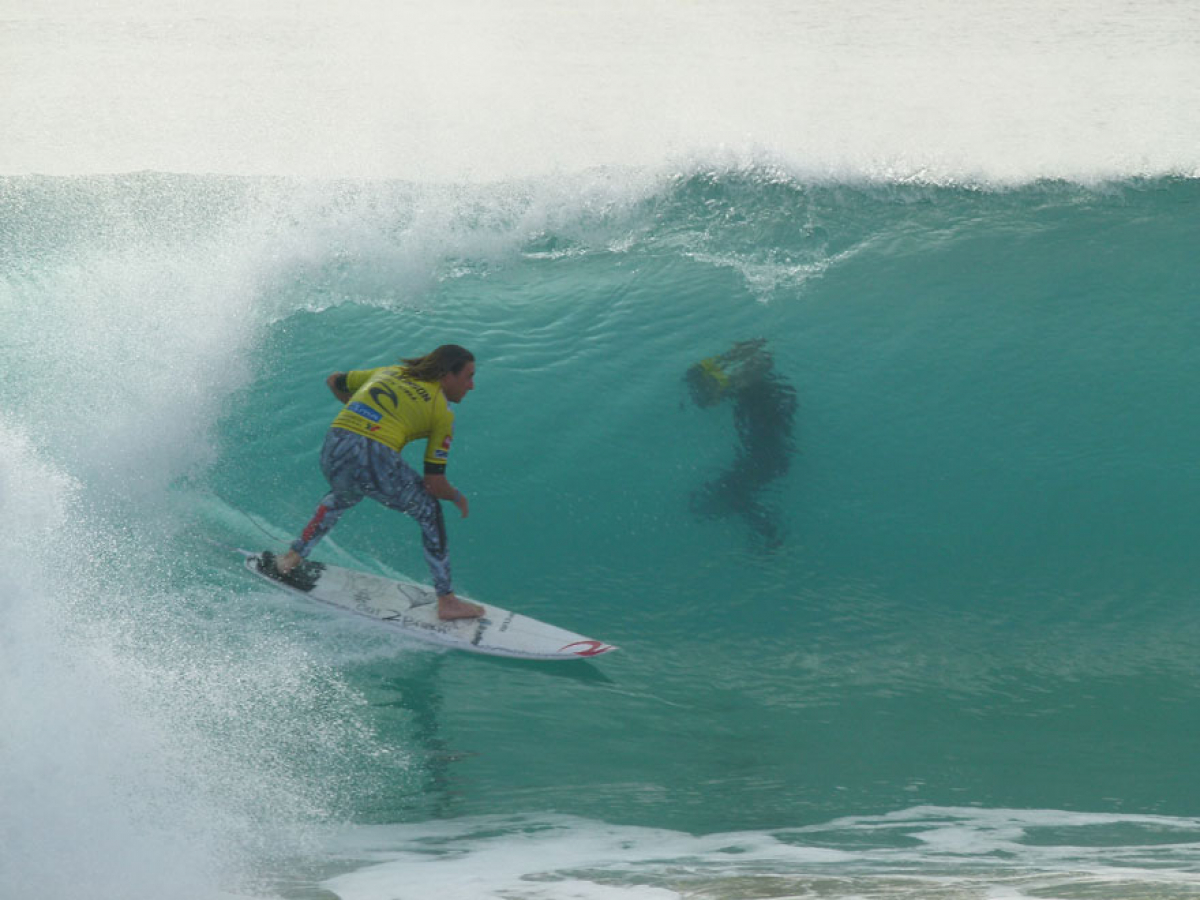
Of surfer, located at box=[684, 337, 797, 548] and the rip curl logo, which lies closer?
the rip curl logo

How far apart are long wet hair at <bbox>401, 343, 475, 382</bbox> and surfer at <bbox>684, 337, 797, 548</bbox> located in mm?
1867

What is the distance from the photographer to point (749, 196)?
786 cm

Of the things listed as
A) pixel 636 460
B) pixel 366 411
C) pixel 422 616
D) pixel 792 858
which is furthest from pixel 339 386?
pixel 792 858

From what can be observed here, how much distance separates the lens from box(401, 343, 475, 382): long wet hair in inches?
185

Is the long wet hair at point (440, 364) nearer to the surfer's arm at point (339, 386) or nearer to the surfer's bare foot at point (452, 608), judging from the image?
the surfer's arm at point (339, 386)

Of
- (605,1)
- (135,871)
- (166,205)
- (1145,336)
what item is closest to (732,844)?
(135,871)

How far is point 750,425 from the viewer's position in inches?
254

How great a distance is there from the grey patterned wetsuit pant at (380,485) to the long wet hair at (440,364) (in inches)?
15.2

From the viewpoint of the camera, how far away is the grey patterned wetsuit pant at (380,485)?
481 cm

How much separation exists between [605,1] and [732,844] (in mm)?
9822

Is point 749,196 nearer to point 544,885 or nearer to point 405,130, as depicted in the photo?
point 405,130

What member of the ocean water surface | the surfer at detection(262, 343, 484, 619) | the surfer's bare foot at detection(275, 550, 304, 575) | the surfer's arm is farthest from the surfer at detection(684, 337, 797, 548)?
the surfer's bare foot at detection(275, 550, 304, 575)

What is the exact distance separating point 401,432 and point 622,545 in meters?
1.56

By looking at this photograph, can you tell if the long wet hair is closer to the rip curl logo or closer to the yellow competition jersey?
the yellow competition jersey
